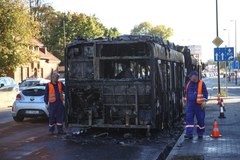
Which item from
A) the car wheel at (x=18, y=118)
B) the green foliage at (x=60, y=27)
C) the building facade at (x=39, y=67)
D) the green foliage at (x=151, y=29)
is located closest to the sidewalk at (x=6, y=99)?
the car wheel at (x=18, y=118)

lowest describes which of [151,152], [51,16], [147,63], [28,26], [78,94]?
[151,152]

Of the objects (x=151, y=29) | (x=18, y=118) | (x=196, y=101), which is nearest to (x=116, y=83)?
(x=196, y=101)

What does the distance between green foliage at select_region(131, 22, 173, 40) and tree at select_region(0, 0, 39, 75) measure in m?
87.0

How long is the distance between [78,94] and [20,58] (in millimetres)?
30611

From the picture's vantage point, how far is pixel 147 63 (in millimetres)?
12484

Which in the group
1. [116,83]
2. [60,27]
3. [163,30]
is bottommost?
[116,83]

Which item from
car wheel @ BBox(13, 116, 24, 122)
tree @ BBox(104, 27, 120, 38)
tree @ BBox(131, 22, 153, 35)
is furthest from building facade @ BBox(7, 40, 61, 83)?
tree @ BBox(131, 22, 153, 35)

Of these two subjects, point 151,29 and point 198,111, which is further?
point 151,29

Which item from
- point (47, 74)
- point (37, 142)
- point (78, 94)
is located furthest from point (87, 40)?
point (47, 74)

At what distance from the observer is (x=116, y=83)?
11945 mm

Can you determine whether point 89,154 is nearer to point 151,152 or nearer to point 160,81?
point 151,152

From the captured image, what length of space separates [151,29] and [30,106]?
387 feet

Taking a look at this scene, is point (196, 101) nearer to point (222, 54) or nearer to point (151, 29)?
point (222, 54)

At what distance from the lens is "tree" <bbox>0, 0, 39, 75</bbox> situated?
40.4 meters
